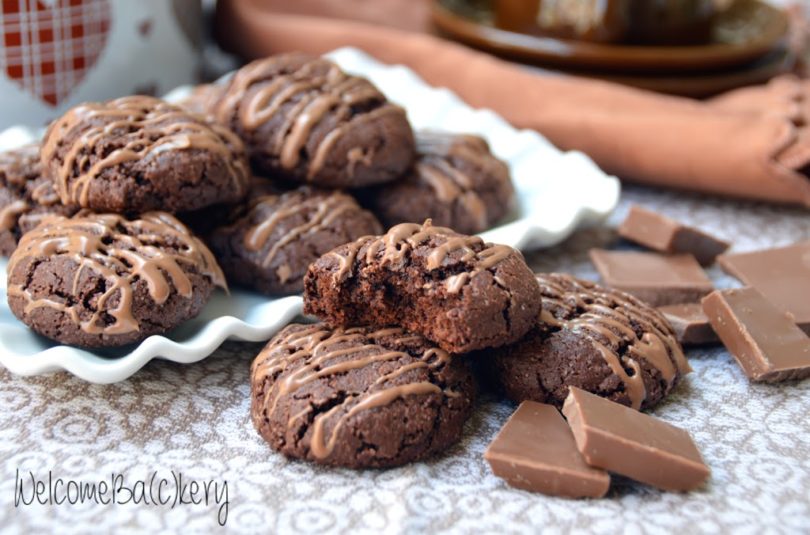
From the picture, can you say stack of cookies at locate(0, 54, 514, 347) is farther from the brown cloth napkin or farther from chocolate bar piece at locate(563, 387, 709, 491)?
chocolate bar piece at locate(563, 387, 709, 491)

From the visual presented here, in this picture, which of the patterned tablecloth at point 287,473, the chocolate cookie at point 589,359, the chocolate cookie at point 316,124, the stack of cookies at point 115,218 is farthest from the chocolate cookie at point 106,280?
the chocolate cookie at point 589,359

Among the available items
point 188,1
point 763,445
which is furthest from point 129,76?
point 763,445

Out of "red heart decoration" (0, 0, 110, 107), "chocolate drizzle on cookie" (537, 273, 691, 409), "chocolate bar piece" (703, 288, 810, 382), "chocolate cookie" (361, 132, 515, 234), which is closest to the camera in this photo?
"chocolate drizzle on cookie" (537, 273, 691, 409)

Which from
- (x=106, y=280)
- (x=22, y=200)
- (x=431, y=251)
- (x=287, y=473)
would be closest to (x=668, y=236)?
(x=431, y=251)

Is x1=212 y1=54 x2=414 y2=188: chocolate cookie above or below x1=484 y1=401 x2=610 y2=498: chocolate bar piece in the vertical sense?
above

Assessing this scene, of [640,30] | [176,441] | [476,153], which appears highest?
[640,30]

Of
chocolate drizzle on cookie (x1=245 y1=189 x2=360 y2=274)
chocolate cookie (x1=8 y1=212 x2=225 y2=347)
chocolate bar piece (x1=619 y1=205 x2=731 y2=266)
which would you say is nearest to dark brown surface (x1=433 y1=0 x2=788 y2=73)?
chocolate bar piece (x1=619 y1=205 x2=731 y2=266)

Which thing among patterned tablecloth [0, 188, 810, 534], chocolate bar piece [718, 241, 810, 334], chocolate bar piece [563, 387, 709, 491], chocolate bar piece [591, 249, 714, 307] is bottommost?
patterned tablecloth [0, 188, 810, 534]

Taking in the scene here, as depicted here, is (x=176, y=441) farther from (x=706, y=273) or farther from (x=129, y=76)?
(x=129, y=76)
